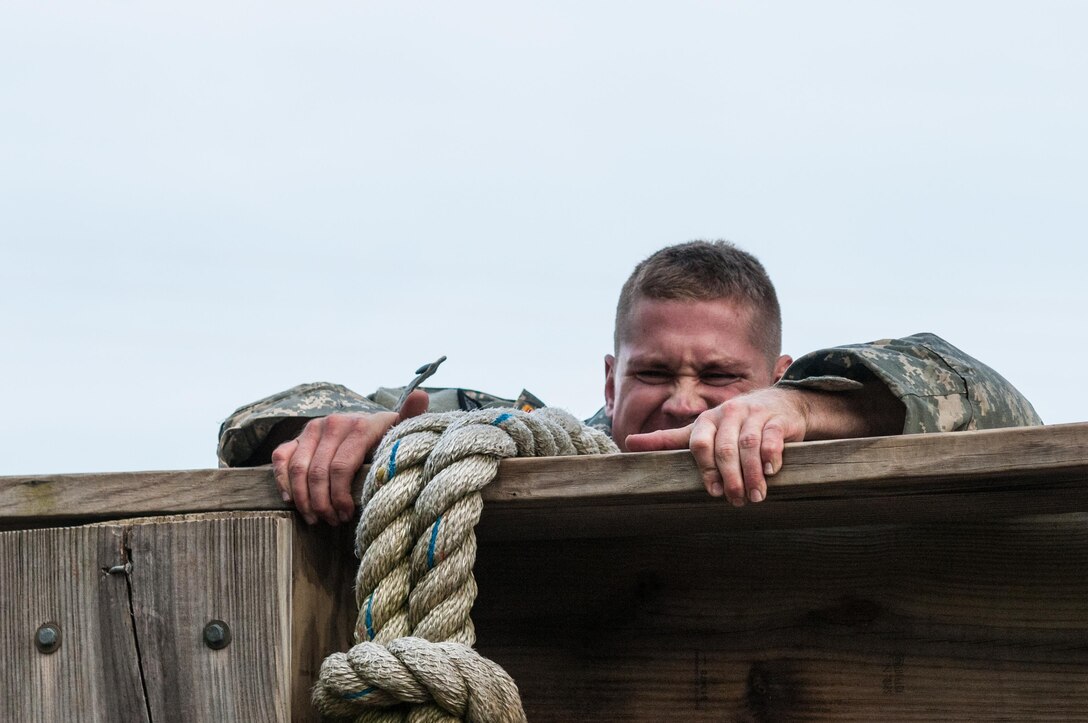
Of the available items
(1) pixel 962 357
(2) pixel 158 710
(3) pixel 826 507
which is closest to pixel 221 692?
(2) pixel 158 710

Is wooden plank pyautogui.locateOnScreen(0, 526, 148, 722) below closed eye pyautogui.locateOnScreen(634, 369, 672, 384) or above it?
below

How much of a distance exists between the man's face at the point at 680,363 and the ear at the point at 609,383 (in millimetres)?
295

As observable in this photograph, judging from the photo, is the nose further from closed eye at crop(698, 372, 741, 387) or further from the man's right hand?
the man's right hand

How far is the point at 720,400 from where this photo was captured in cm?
297

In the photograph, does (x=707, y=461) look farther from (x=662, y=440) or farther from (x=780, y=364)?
(x=780, y=364)

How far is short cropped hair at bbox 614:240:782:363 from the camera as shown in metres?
3.12

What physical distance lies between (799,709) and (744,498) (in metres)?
0.46

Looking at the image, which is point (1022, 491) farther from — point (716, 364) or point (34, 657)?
point (716, 364)

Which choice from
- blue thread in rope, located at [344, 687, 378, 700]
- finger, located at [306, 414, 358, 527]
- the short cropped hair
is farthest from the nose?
blue thread in rope, located at [344, 687, 378, 700]

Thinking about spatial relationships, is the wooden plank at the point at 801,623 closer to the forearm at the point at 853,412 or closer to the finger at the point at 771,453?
the forearm at the point at 853,412

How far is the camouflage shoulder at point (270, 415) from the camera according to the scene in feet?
7.38

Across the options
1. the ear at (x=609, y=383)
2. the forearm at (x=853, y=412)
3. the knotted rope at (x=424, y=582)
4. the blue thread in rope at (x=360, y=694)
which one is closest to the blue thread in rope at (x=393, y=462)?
the knotted rope at (x=424, y=582)

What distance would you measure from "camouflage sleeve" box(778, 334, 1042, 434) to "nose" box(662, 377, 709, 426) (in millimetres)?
917

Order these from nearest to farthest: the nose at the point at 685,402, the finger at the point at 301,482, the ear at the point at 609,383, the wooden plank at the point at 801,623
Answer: the finger at the point at 301,482
the wooden plank at the point at 801,623
the nose at the point at 685,402
the ear at the point at 609,383
